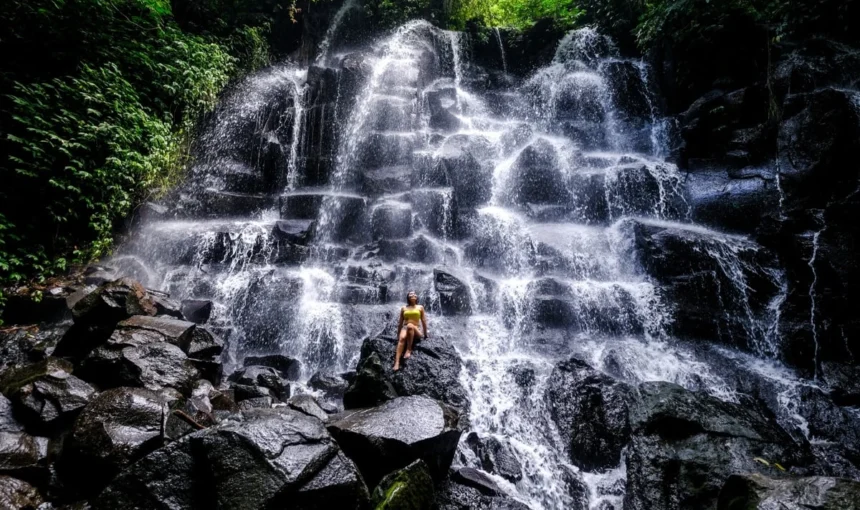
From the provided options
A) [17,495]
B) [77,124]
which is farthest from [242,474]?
[77,124]

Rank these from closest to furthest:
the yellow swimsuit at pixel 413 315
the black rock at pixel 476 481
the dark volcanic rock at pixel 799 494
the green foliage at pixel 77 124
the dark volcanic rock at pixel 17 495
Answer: the dark volcanic rock at pixel 799 494
the dark volcanic rock at pixel 17 495
the black rock at pixel 476 481
the yellow swimsuit at pixel 413 315
the green foliage at pixel 77 124

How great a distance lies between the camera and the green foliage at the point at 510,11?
18.9m

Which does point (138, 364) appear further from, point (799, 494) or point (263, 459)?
point (799, 494)

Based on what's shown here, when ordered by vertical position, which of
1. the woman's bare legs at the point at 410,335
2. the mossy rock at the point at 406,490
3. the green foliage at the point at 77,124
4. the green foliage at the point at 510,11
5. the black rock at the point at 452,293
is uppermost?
the green foliage at the point at 510,11

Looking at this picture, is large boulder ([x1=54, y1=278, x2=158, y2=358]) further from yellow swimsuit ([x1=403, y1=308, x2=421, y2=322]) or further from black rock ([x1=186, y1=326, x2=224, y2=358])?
yellow swimsuit ([x1=403, y1=308, x2=421, y2=322])

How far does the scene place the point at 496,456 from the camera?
587 cm

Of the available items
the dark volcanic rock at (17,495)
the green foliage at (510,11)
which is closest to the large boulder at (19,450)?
the dark volcanic rock at (17,495)

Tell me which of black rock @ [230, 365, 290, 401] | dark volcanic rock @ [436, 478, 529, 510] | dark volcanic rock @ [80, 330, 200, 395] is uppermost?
dark volcanic rock @ [80, 330, 200, 395]

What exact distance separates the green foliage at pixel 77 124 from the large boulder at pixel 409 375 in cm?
774

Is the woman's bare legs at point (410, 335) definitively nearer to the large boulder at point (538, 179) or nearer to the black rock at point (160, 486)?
the black rock at point (160, 486)

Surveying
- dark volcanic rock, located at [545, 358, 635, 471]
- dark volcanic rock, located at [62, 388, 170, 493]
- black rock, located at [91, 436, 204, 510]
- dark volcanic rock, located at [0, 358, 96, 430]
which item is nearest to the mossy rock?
black rock, located at [91, 436, 204, 510]

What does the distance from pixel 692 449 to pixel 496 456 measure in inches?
106

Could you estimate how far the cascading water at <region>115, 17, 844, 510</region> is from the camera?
840cm

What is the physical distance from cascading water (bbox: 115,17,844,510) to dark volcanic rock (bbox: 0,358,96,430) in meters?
3.94
